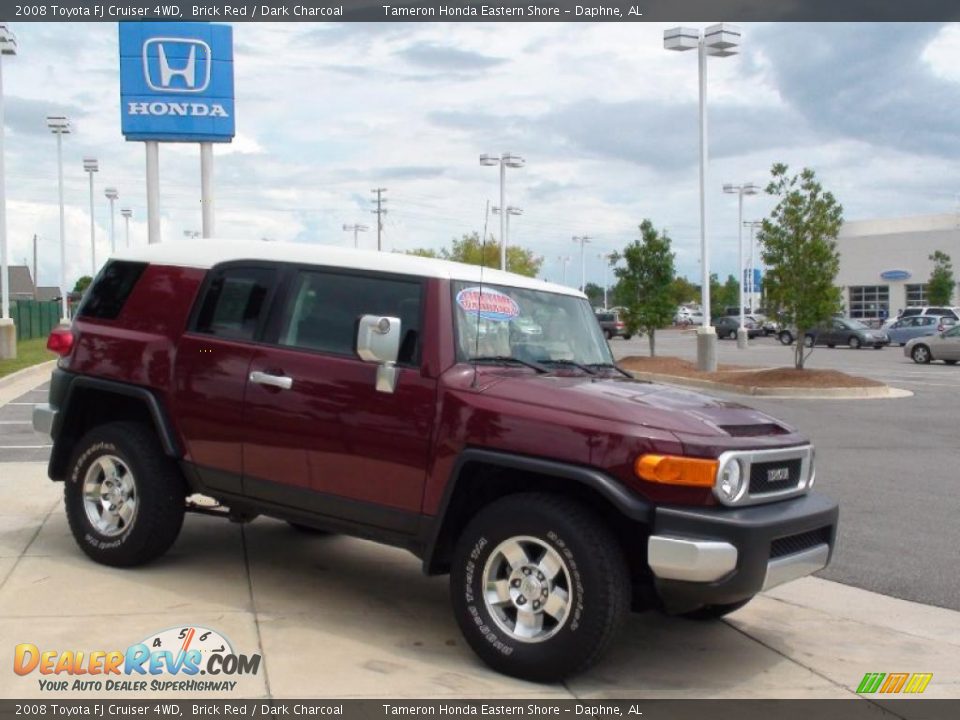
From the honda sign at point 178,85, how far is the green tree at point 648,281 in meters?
14.3

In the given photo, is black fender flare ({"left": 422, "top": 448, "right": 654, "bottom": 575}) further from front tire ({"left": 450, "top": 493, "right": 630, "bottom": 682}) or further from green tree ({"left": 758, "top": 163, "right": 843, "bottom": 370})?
green tree ({"left": 758, "top": 163, "right": 843, "bottom": 370})

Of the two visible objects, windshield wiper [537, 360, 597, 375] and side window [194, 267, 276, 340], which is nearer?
windshield wiper [537, 360, 597, 375]

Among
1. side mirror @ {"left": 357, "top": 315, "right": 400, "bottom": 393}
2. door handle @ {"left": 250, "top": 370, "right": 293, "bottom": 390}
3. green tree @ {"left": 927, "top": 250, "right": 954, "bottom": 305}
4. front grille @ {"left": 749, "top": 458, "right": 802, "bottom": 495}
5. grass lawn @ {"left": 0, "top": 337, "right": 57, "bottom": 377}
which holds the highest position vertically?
green tree @ {"left": 927, "top": 250, "right": 954, "bottom": 305}

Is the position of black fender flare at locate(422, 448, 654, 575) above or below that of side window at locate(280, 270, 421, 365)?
below

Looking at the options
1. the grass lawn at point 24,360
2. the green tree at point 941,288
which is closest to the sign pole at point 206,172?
the grass lawn at point 24,360

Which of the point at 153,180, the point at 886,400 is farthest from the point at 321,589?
the point at 886,400

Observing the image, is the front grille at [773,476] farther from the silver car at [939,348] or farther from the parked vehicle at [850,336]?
the parked vehicle at [850,336]

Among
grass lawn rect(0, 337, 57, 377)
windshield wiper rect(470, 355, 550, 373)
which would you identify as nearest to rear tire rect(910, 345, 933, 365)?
grass lawn rect(0, 337, 57, 377)

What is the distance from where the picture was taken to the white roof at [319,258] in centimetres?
582

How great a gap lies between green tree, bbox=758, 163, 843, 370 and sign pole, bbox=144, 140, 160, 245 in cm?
1270

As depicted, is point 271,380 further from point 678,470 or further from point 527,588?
point 678,470

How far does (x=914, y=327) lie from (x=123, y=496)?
160 feet

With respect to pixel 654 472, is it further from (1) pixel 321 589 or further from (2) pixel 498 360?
(1) pixel 321 589

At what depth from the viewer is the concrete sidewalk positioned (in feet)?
16.4
